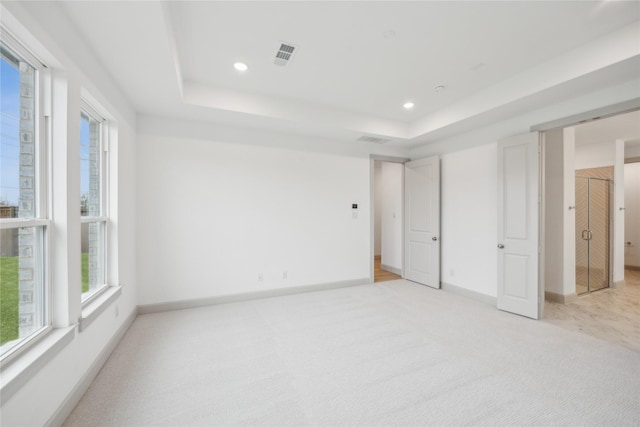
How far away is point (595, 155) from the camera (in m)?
5.06

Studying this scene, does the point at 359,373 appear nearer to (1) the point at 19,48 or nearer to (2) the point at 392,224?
(1) the point at 19,48

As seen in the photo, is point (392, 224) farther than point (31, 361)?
Yes

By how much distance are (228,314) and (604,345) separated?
4.09m

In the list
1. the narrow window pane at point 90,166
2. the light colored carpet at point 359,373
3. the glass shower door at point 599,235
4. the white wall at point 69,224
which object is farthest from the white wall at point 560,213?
the narrow window pane at point 90,166

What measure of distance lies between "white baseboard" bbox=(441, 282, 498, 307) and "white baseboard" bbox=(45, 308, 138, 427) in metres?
4.57

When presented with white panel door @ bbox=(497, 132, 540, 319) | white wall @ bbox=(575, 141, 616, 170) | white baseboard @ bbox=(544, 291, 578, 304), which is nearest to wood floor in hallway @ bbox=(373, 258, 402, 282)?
white panel door @ bbox=(497, 132, 540, 319)

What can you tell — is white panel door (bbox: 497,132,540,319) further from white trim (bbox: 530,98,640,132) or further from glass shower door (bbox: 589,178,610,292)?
glass shower door (bbox: 589,178,610,292)

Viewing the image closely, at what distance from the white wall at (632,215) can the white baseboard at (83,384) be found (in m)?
9.72

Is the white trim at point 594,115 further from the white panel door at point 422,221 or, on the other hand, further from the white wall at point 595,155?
the white wall at point 595,155

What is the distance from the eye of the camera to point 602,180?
4.66 m

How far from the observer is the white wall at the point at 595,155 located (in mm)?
4836

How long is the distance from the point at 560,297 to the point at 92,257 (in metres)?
6.02

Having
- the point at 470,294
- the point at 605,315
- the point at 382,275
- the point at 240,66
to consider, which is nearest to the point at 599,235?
the point at 605,315

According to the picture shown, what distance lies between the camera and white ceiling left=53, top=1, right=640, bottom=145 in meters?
2.03
